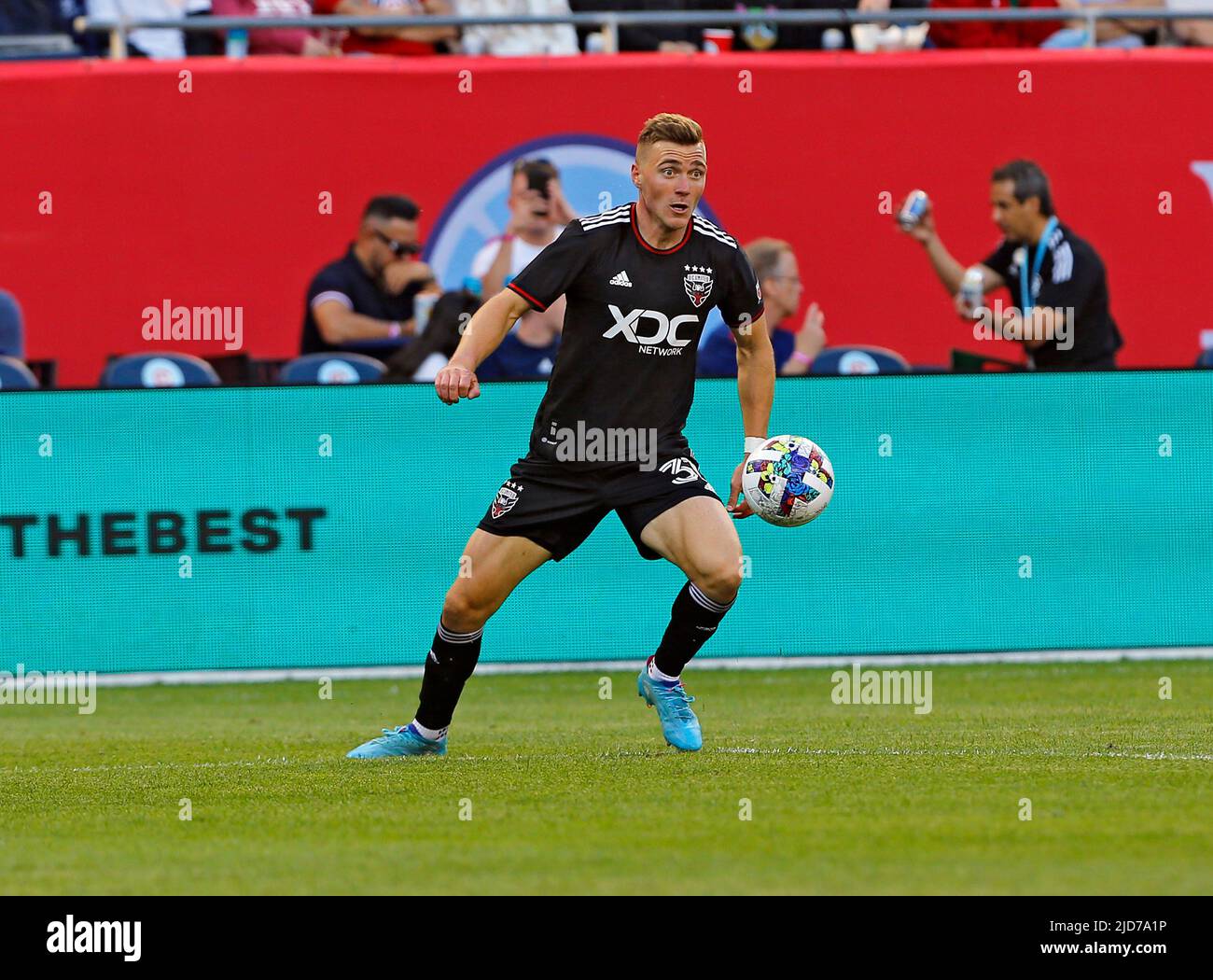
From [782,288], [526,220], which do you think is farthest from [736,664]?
[526,220]

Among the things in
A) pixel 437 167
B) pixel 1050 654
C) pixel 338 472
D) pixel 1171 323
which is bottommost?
pixel 1050 654

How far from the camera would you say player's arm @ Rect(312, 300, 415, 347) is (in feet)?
49.5

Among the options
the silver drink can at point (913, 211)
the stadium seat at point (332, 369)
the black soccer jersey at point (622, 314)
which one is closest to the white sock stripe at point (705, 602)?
the black soccer jersey at point (622, 314)

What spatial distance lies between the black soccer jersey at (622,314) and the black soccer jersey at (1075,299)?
17.3 feet

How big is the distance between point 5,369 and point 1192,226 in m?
8.99

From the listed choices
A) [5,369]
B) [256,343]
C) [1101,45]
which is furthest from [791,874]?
[1101,45]

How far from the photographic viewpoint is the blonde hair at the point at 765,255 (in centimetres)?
1471

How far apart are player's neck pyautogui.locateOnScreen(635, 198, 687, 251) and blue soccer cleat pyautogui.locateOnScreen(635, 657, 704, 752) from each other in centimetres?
186

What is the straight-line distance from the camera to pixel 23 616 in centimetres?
1285

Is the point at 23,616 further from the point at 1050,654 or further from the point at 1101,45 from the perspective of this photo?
the point at 1101,45

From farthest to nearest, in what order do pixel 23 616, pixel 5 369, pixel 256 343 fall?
pixel 256 343, pixel 5 369, pixel 23 616

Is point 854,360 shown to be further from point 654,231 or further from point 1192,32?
point 654,231

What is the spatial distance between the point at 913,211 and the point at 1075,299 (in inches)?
52.6

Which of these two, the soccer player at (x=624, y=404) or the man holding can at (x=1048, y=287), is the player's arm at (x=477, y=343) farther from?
the man holding can at (x=1048, y=287)
